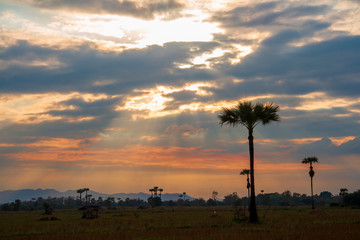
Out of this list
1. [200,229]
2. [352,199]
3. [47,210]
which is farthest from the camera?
[352,199]

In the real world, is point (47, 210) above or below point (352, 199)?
below

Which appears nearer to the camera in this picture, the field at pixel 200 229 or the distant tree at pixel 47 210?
the field at pixel 200 229

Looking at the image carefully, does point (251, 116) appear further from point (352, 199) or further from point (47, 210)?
point (352, 199)

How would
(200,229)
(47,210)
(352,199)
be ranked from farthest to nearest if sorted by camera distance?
(352,199) < (47,210) < (200,229)

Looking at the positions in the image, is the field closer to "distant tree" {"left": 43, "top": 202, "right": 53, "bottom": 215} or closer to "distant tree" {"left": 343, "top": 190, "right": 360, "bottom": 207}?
"distant tree" {"left": 43, "top": 202, "right": 53, "bottom": 215}

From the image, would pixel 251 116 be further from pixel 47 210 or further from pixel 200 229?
pixel 47 210

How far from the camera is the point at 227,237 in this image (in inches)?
1018

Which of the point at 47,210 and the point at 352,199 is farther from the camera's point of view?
the point at 352,199

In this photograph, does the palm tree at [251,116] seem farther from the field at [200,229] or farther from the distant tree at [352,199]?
the distant tree at [352,199]

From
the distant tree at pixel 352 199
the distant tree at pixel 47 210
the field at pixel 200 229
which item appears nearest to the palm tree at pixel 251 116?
the field at pixel 200 229

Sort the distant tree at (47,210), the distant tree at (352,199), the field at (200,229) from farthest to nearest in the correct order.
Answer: the distant tree at (352,199), the distant tree at (47,210), the field at (200,229)

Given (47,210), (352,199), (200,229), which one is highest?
(200,229)

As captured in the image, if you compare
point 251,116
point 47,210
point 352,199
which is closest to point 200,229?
point 251,116

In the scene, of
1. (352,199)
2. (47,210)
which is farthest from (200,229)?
(352,199)
